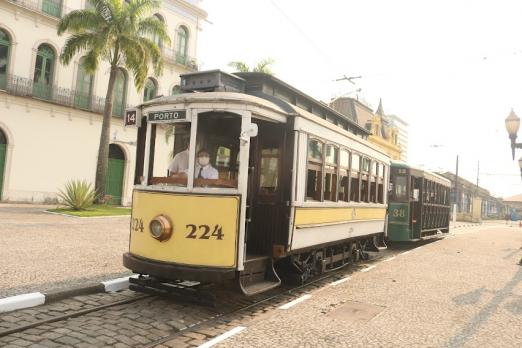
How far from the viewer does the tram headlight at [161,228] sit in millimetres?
5887

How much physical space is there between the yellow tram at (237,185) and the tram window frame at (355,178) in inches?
7.5

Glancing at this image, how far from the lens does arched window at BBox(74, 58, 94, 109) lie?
24078mm

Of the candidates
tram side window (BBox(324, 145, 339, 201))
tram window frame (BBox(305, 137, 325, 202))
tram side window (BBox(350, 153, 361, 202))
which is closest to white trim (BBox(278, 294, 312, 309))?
tram window frame (BBox(305, 137, 325, 202))

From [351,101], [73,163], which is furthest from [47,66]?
[351,101]

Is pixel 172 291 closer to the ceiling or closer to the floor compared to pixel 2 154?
closer to the floor

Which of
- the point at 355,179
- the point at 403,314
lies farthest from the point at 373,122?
the point at 403,314

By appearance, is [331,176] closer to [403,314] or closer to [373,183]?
[403,314]

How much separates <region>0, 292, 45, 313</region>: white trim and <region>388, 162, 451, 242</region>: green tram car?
1152cm

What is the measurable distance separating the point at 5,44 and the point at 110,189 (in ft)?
30.3

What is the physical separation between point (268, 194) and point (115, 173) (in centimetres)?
2130

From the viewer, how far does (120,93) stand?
86.9ft

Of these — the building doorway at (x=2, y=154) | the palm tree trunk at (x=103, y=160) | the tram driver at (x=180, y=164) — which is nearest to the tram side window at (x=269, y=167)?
the tram driver at (x=180, y=164)

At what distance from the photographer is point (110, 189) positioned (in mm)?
26359

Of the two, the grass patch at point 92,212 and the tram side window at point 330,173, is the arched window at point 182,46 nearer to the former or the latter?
the grass patch at point 92,212
